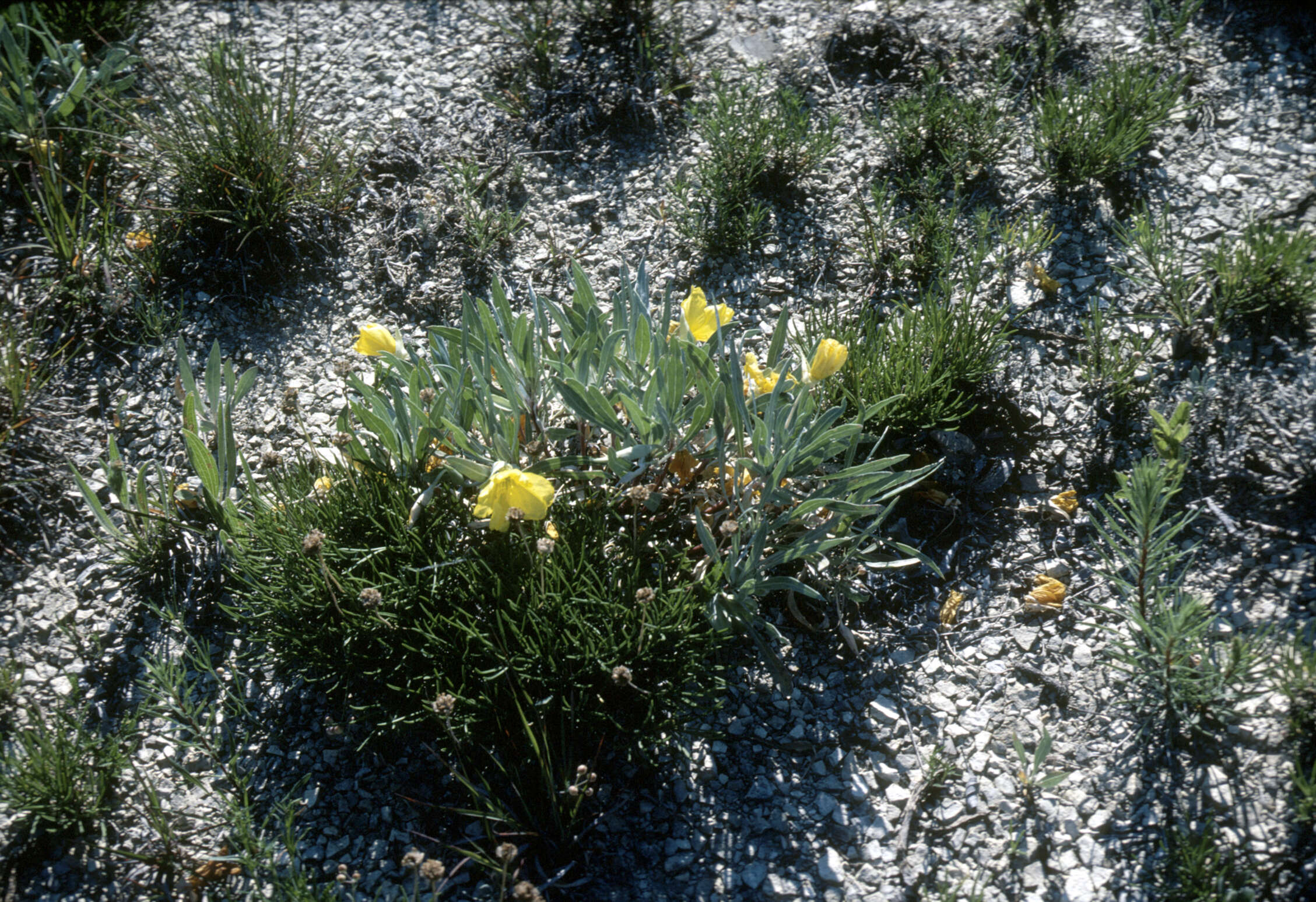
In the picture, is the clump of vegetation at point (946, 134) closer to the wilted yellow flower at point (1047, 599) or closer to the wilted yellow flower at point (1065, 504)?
the wilted yellow flower at point (1065, 504)

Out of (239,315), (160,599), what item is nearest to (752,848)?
(160,599)

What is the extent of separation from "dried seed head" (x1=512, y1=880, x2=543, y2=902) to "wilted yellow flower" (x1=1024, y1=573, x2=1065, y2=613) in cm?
143


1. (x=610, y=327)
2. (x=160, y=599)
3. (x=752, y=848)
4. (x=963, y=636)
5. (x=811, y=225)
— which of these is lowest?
(x=752, y=848)

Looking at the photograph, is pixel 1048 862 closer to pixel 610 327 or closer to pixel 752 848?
pixel 752 848

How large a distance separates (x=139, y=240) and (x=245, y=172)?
0.44 meters

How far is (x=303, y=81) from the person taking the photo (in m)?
3.71

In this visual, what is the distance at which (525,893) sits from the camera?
5.71 ft

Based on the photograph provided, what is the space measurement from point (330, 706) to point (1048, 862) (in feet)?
5.67

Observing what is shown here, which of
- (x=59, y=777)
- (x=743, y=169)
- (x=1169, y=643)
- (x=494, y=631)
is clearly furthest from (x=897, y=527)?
(x=59, y=777)

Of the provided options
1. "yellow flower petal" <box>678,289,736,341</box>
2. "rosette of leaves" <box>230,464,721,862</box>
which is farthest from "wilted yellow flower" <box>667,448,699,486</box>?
"yellow flower petal" <box>678,289,736,341</box>

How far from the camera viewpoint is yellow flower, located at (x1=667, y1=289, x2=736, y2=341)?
2.31m

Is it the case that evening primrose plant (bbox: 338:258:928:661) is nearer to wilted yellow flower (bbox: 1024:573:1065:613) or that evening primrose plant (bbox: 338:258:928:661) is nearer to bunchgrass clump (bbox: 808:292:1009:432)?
bunchgrass clump (bbox: 808:292:1009:432)

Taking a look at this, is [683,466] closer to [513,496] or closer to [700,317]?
[700,317]

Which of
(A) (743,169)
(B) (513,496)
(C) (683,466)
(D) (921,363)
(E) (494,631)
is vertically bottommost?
(E) (494,631)
